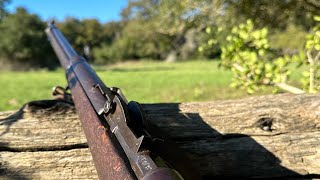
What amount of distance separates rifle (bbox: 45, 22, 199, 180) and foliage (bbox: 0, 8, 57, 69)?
3999 centimetres

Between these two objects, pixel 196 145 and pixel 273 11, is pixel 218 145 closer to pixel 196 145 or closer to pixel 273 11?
pixel 196 145

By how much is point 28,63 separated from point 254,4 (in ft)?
123

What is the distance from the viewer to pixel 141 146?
1240 millimetres

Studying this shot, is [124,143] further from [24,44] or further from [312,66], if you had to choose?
[24,44]

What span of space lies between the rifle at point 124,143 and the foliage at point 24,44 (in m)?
40.0

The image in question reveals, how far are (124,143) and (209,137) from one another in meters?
0.89

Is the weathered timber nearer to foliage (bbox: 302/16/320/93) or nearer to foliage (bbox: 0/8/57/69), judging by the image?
foliage (bbox: 302/16/320/93)

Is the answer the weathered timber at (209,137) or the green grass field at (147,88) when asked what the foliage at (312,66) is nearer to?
the weathered timber at (209,137)

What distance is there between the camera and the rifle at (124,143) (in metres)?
1.21

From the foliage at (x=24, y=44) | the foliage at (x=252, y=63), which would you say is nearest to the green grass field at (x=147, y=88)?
the foliage at (x=252, y=63)

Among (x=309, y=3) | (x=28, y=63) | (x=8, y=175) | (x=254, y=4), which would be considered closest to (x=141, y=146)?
(x=8, y=175)

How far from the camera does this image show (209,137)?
7.11 feet

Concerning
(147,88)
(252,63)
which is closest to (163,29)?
(147,88)

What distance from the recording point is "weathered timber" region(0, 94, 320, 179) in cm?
203
